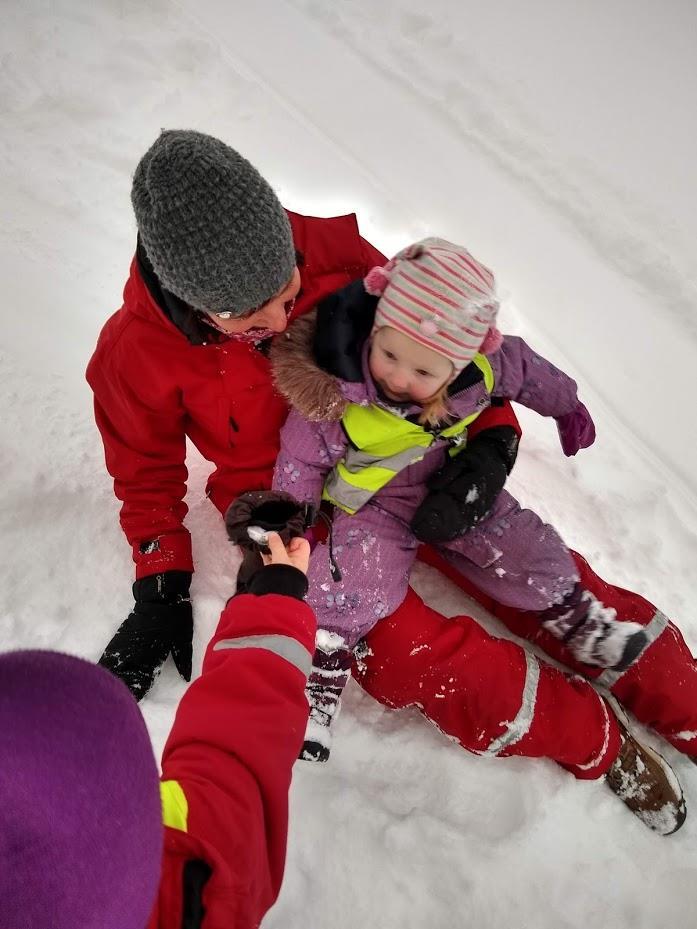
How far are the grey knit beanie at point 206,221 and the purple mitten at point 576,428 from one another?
2.74ft

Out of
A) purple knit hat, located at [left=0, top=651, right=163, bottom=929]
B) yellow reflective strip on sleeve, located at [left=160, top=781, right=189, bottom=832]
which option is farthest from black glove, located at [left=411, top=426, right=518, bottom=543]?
purple knit hat, located at [left=0, top=651, right=163, bottom=929]

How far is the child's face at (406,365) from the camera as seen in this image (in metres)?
1.23

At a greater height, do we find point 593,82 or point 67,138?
point 593,82

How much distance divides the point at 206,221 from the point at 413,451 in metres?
0.67

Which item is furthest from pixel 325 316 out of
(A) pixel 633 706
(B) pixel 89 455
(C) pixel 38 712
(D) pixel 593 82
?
(D) pixel 593 82

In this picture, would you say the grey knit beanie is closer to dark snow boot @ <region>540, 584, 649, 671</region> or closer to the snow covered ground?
the snow covered ground

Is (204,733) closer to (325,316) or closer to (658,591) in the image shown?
(325,316)

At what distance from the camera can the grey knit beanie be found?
38.5 inches

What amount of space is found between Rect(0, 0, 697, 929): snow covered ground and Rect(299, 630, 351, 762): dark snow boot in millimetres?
104

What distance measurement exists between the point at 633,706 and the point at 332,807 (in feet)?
2.33

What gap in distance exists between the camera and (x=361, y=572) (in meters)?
1.38

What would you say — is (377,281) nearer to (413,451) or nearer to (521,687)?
(413,451)

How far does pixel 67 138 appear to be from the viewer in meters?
2.40

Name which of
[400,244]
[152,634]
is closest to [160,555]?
[152,634]
